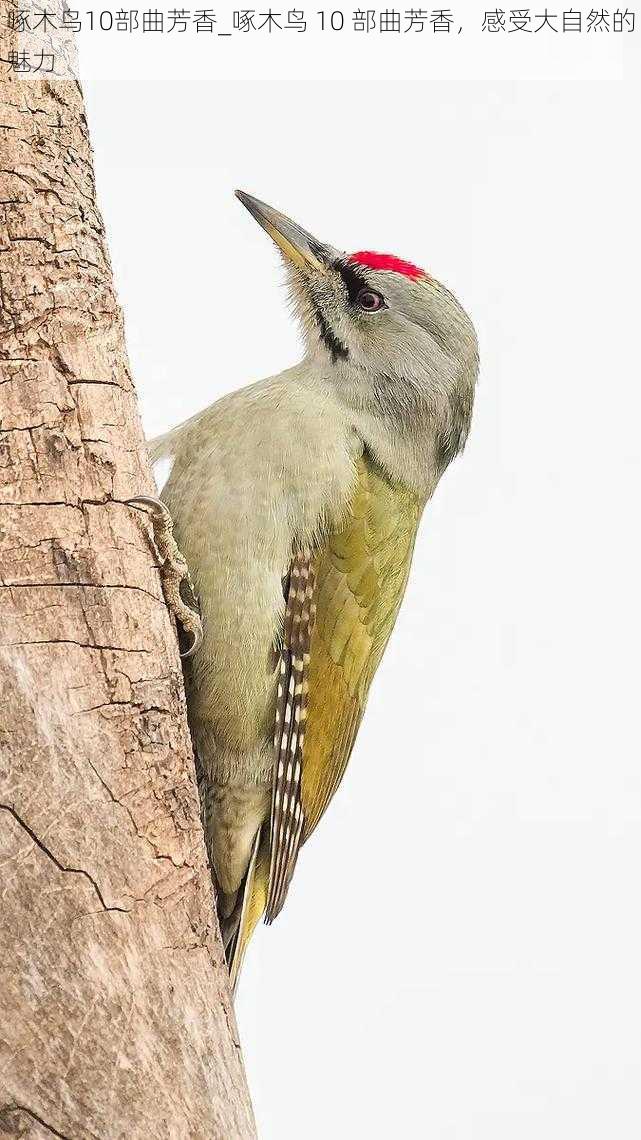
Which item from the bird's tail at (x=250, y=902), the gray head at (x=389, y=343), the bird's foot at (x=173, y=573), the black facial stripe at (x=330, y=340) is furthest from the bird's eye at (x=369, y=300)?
the bird's tail at (x=250, y=902)

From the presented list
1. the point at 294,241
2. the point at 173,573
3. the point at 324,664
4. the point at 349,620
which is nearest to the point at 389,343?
the point at 294,241

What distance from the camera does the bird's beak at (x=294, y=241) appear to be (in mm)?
3500

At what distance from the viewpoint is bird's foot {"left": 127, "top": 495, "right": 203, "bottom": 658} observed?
2678 mm

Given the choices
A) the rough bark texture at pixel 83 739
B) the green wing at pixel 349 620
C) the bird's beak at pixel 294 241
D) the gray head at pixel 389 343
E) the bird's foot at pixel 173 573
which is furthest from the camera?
the bird's beak at pixel 294 241

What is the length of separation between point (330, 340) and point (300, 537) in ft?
2.18

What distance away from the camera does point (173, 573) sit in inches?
109

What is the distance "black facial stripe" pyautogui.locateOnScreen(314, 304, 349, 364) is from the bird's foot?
81 cm

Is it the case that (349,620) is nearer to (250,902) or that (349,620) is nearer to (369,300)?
(250,902)

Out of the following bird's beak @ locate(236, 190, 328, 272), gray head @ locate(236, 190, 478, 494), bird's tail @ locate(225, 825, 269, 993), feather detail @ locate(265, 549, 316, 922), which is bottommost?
bird's tail @ locate(225, 825, 269, 993)

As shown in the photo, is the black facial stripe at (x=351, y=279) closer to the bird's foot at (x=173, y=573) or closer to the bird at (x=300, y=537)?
the bird at (x=300, y=537)

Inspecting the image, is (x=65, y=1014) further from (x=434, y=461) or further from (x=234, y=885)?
(x=434, y=461)

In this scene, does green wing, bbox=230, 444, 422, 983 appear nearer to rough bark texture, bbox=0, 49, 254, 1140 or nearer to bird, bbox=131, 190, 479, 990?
bird, bbox=131, 190, 479, 990

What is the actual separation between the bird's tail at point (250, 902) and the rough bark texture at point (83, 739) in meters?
0.43

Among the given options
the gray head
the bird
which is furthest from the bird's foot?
the gray head
